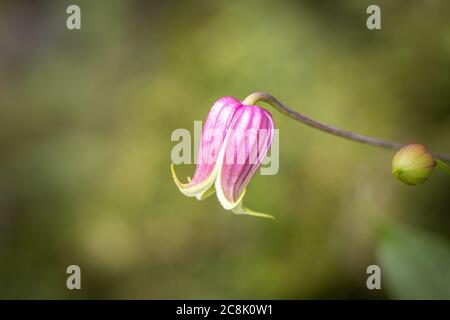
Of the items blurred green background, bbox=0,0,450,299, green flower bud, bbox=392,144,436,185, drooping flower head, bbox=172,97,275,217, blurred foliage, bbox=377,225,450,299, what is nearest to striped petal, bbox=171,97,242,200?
drooping flower head, bbox=172,97,275,217

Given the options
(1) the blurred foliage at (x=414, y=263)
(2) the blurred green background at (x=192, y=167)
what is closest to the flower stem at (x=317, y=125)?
(1) the blurred foliage at (x=414, y=263)

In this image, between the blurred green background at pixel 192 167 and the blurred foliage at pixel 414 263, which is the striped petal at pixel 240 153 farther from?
the blurred green background at pixel 192 167

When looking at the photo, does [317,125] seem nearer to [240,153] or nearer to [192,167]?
[240,153]

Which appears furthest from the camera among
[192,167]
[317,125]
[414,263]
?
[192,167]

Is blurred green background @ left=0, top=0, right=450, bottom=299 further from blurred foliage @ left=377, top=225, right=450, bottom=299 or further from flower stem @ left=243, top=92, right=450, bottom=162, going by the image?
flower stem @ left=243, top=92, right=450, bottom=162

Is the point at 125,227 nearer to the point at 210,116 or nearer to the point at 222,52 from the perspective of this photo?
the point at 222,52

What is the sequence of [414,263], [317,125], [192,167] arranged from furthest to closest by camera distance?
[192,167] < [414,263] < [317,125]

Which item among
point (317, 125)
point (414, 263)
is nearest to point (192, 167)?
point (414, 263)
